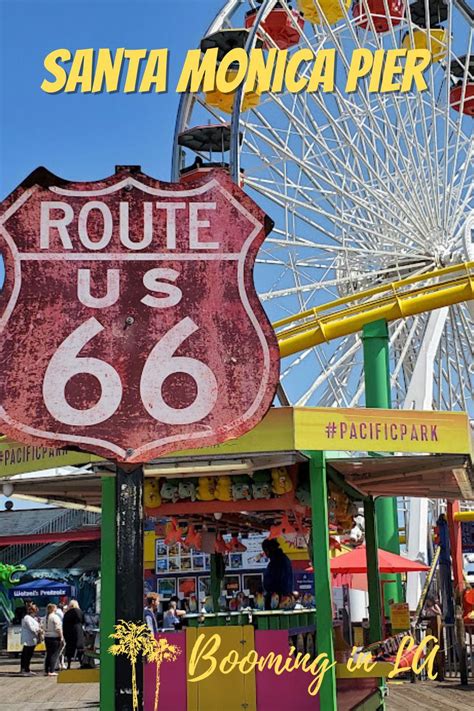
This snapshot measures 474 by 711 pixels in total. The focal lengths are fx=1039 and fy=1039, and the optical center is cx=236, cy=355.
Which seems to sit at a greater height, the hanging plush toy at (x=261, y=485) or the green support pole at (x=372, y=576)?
the hanging plush toy at (x=261, y=485)

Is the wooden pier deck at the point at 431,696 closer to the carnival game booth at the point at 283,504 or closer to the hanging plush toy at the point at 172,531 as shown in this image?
the carnival game booth at the point at 283,504

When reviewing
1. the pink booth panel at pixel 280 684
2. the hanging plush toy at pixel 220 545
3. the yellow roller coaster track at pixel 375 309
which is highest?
the yellow roller coaster track at pixel 375 309

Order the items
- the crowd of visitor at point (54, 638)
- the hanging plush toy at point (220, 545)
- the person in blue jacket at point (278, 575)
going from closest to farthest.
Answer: the person in blue jacket at point (278, 575)
the hanging plush toy at point (220, 545)
the crowd of visitor at point (54, 638)

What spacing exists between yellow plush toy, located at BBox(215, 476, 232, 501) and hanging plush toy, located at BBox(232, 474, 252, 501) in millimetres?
40

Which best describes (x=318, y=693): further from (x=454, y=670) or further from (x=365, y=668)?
(x=454, y=670)

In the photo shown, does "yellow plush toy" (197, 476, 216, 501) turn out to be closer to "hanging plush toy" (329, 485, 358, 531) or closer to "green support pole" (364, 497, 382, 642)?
"hanging plush toy" (329, 485, 358, 531)

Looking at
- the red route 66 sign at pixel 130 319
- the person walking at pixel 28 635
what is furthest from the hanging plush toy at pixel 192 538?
the red route 66 sign at pixel 130 319

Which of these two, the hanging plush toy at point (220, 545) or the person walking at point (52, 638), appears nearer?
the hanging plush toy at point (220, 545)

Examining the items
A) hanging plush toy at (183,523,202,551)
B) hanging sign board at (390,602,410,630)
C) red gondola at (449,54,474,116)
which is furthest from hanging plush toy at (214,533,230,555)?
red gondola at (449,54,474,116)

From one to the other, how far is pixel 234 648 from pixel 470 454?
2.55 meters

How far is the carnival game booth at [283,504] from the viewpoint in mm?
8289

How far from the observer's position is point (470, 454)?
8.62 metres

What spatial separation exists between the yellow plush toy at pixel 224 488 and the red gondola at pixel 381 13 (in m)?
16.0

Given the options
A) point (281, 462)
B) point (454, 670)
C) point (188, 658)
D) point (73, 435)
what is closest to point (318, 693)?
point (188, 658)
